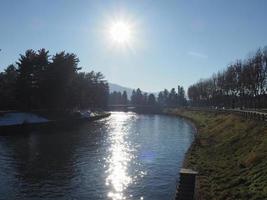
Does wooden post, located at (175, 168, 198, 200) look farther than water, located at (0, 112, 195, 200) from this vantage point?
No

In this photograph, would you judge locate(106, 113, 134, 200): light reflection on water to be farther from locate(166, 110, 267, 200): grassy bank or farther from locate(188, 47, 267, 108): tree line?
locate(188, 47, 267, 108): tree line

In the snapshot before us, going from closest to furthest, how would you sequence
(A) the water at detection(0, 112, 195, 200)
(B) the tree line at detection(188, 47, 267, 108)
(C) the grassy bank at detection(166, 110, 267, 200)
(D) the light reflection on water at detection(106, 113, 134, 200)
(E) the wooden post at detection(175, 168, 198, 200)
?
(E) the wooden post at detection(175, 168, 198, 200) < (C) the grassy bank at detection(166, 110, 267, 200) < (A) the water at detection(0, 112, 195, 200) < (D) the light reflection on water at detection(106, 113, 134, 200) < (B) the tree line at detection(188, 47, 267, 108)

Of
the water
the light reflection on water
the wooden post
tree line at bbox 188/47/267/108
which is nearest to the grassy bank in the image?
the wooden post

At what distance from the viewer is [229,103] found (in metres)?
138

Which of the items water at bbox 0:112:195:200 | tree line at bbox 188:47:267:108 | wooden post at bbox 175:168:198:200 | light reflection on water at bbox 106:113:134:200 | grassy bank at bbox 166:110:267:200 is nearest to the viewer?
wooden post at bbox 175:168:198:200

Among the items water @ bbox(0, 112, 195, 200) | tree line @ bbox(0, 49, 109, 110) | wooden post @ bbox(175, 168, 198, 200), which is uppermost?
tree line @ bbox(0, 49, 109, 110)

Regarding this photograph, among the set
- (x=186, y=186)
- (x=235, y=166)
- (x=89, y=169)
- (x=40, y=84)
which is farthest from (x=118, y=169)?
(x=40, y=84)

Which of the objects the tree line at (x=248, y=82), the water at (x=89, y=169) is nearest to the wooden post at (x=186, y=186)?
the water at (x=89, y=169)

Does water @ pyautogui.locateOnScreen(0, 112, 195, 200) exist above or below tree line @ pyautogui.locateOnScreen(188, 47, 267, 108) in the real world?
below

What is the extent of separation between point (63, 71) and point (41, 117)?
12.6 meters

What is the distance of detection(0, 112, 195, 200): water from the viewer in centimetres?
2872

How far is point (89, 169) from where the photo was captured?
3741 cm

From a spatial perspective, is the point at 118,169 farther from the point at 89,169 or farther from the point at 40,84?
the point at 40,84

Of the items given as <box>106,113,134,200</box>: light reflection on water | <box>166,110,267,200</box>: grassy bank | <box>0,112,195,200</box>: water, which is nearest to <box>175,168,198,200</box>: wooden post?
<box>166,110,267,200</box>: grassy bank
